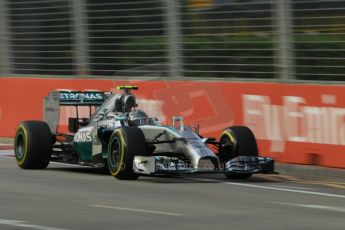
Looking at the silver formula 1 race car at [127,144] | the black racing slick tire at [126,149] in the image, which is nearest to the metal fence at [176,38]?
the silver formula 1 race car at [127,144]

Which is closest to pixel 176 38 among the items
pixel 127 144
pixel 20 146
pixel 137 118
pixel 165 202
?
pixel 137 118

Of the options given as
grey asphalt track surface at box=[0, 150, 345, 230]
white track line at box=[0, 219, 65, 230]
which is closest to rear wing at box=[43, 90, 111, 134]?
grey asphalt track surface at box=[0, 150, 345, 230]

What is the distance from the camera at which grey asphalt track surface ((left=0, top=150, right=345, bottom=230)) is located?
9.05 metres

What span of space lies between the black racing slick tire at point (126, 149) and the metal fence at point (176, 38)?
10.2 feet

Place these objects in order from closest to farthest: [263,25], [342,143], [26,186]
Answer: [26,186]
[342,143]
[263,25]

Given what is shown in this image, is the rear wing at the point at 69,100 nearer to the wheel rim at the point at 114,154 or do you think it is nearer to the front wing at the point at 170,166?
the wheel rim at the point at 114,154

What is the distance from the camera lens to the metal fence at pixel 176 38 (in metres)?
15.3

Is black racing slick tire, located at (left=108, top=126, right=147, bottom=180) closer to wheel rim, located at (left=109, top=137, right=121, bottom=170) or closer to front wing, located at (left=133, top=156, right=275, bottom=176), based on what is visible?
wheel rim, located at (left=109, top=137, right=121, bottom=170)

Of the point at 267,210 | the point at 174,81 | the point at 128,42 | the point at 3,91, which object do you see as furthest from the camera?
the point at 3,91

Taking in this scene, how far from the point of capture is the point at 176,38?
17.6 meters

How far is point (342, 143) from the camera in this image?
14.5 meters

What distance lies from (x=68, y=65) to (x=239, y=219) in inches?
448

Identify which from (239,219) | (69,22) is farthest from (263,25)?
(239,219)

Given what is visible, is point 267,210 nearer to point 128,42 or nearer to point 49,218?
point 49,218
